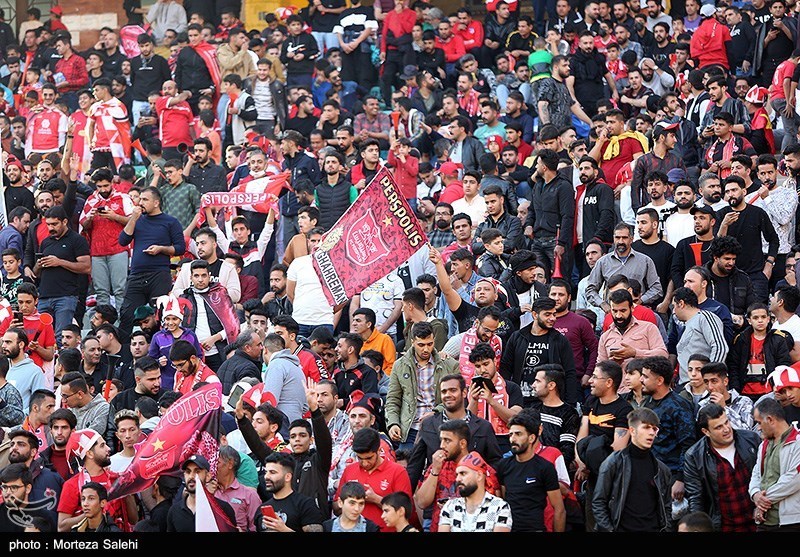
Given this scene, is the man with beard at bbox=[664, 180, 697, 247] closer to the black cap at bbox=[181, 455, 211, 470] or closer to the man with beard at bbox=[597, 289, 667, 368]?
the man with beard at bbox=[597, 289, 667, 368]

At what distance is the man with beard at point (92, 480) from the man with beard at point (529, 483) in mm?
2736

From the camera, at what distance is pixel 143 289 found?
597 inches

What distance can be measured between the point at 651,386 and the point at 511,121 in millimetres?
8995

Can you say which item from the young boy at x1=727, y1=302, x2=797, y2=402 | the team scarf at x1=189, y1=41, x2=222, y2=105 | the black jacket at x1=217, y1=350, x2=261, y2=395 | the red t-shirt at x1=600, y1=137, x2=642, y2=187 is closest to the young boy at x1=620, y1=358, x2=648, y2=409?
the young boy at x1=727, y1=302, x2=797, y2=402

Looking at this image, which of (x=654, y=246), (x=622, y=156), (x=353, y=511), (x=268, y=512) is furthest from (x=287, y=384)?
(x=622, y=156)

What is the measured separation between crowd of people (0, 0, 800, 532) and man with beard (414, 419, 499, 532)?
0.02 meters

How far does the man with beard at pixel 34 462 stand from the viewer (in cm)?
1078

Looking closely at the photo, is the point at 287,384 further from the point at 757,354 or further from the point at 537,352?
the point at 757,354

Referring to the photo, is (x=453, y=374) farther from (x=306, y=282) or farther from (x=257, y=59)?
(x=257, y=59)

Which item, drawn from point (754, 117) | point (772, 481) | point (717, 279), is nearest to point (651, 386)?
point (772, 481)

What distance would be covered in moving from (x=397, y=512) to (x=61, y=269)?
686 cm

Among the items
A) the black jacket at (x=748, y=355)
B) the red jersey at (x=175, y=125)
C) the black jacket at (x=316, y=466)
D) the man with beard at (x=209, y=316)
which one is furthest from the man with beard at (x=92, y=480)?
the red jersey at (x=175, y=125)

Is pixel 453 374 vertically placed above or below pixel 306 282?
above

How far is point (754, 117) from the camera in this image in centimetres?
1759
